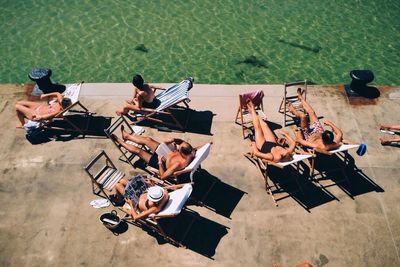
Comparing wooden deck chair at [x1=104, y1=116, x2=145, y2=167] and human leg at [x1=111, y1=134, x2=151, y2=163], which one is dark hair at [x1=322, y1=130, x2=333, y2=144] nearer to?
human leg at [x1=111, y1=134, x2=151, y2=163]

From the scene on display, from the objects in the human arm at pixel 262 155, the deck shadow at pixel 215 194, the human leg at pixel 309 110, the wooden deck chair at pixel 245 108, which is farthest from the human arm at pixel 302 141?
the deck shadow at pixel 215 194

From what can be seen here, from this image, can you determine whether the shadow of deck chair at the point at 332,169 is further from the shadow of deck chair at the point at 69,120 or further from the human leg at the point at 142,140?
the shadow of deck chair at the point at 69,120

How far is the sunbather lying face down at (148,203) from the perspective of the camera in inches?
280

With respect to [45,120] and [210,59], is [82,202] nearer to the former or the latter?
[45,120]

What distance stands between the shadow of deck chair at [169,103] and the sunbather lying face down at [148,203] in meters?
2.62

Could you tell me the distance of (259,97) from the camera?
31.6ft

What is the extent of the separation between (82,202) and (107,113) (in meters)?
3.01

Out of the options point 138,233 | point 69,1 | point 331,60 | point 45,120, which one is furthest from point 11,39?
point 331,60

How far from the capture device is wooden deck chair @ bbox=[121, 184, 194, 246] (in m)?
7.12

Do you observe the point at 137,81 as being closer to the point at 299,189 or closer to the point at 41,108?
the point at 41,108

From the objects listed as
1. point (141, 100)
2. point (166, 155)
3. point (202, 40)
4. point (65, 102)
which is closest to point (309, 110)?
point (166, 155)

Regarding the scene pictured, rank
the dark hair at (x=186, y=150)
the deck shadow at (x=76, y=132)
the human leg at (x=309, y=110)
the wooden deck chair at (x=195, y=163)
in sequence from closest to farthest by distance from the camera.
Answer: the wooden deck chair at (x=195, y=163) < the dark hair at (x=186, y=150) < the human leg at (x=309, y=110) < the deck shadow at (x=76, y=132)

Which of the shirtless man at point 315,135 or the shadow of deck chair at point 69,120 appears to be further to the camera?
the shadow of deck chair at point 69,120

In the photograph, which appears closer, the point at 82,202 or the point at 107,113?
the point at 82,202
